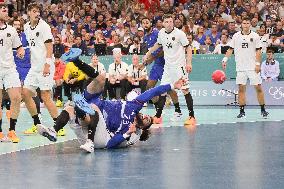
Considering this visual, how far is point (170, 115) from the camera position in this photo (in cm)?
2088

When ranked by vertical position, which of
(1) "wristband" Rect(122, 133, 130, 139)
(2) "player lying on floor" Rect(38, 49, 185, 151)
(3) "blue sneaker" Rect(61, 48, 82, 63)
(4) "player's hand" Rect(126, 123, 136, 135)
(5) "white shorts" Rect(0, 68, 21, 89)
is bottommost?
(1) "wristband" Rect(122, 133, 130, 139)

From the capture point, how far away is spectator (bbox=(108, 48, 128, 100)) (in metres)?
24.4

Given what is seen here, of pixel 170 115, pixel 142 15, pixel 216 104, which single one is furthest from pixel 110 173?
pixel 142 15

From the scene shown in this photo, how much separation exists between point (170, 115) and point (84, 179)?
10100mm

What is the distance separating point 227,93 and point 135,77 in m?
2.55

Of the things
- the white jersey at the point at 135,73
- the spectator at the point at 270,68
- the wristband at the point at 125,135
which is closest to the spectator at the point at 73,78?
the white jersey at the point at 135,73

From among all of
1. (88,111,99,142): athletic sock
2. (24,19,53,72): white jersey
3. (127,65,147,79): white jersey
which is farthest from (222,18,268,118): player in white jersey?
(88,111,99,142): athletic sock

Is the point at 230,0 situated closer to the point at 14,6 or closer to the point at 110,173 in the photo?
the point at 14,6

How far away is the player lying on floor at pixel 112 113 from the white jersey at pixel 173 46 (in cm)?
470

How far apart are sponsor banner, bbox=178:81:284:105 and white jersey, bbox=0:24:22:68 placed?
366 inches

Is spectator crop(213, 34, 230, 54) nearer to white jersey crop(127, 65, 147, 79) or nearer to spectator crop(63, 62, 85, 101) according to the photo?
white jersey crop(127, 65, 147, 79)

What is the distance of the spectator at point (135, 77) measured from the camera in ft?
79.6

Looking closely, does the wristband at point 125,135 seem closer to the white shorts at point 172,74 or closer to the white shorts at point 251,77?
the white shorts at point 172,74

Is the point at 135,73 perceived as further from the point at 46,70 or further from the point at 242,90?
the point at 46,70
